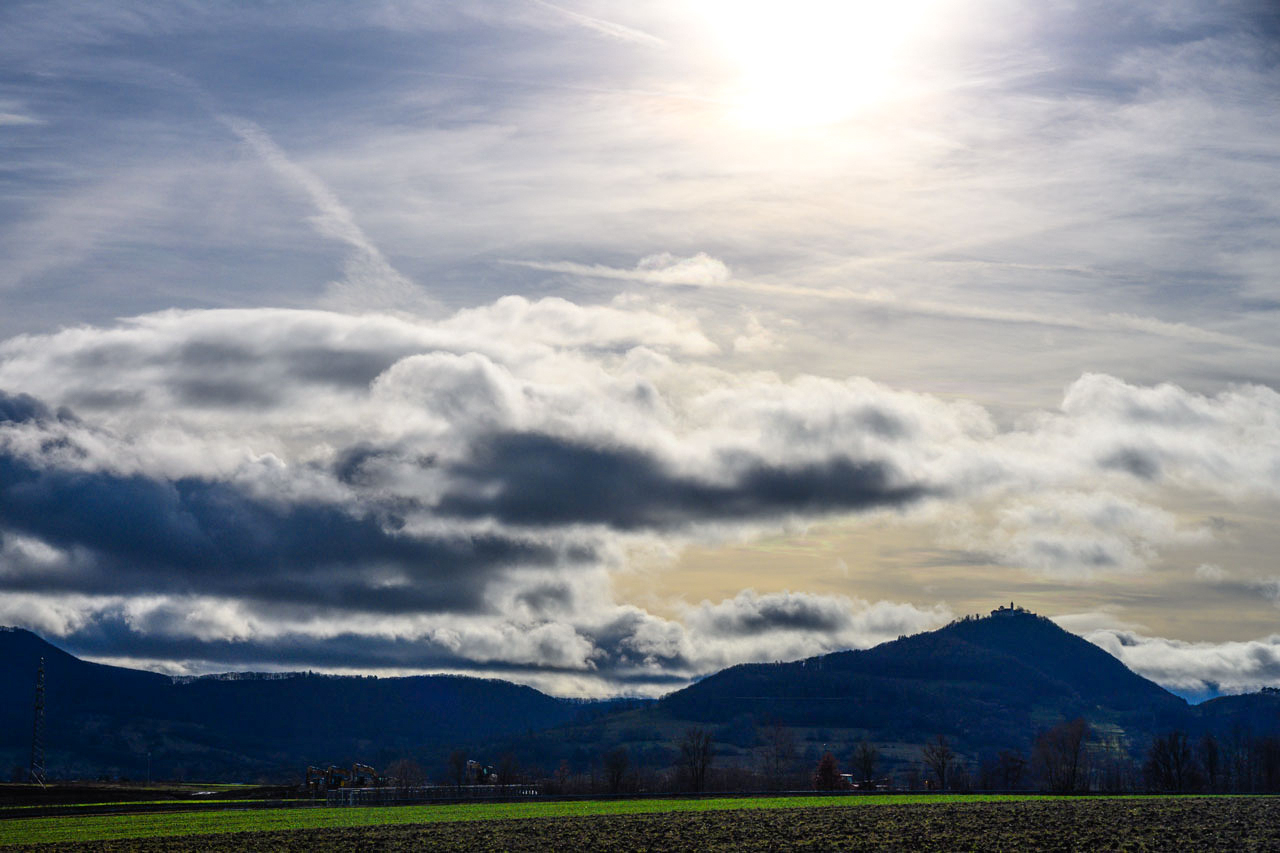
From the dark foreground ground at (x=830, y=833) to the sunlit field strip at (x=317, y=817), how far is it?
8.88 meters

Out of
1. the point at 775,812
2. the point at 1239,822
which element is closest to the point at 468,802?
the point at 775,812

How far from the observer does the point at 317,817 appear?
132 metres

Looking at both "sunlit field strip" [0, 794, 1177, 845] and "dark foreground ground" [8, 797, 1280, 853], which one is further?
"sunlit field strip" [0, 794, 1177, 845]

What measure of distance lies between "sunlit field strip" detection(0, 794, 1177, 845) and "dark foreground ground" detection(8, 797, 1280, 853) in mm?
8883

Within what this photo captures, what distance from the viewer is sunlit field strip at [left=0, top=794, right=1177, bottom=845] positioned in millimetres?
109438

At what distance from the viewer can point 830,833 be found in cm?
9238

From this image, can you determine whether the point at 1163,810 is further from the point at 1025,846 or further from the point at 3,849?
the point at 3,849

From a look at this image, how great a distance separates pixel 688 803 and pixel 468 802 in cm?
4243

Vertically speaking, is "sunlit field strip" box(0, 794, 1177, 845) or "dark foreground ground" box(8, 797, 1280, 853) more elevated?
"dark foreground ground" box(8, 797, 1280, 853)

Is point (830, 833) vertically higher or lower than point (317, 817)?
higher

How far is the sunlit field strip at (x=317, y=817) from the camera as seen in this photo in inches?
4309

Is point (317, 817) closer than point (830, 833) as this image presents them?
No

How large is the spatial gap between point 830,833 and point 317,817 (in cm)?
6264

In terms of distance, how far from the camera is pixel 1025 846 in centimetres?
7975
